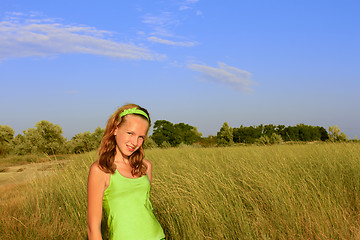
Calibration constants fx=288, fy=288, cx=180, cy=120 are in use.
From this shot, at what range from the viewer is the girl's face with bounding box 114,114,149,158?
1.62 m

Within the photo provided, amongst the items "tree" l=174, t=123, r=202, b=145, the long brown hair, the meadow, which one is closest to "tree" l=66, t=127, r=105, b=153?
"tree" l=174, t=123, r=202, b=145

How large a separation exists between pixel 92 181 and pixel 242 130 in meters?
19.1

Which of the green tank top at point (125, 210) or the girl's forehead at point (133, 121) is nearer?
the green tank top at point (125, 210)

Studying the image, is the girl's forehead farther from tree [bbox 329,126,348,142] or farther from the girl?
tree [bbox 329,126,348,142]

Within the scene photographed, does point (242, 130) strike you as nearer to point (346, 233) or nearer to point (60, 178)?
point (60, 178)

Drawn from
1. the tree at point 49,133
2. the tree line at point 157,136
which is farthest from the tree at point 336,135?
the tree at point 49,133

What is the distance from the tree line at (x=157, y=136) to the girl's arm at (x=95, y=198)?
1130cm

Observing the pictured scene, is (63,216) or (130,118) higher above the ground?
(130,118)

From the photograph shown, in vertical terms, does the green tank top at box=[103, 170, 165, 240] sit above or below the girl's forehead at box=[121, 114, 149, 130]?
below

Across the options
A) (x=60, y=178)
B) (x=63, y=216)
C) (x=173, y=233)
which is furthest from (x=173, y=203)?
(x=60, y=178)

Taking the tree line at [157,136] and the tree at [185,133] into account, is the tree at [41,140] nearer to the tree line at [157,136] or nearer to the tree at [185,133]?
the tree line at [157,136]

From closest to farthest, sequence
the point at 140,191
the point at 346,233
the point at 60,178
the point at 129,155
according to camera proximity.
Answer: the point at 140,191, the point at 129,155, the point at 346,233, the point at 60,178

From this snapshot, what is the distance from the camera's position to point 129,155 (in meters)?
1.72

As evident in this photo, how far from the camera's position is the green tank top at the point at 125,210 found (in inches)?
60.0
